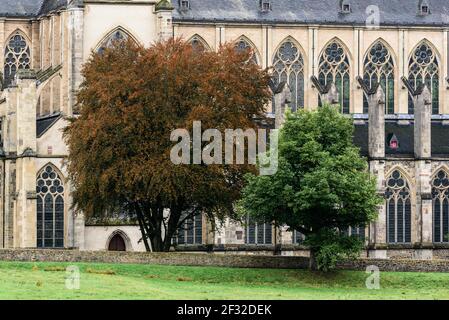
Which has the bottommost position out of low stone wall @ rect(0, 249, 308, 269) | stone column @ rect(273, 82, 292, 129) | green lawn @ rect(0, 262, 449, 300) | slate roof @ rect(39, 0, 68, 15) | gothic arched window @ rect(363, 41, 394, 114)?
green lawn @ rect(0, 262, 449, 300)

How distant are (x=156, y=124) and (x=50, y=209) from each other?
1448 centimetres

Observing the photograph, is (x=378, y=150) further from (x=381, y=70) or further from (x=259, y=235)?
(x=381, y=70)

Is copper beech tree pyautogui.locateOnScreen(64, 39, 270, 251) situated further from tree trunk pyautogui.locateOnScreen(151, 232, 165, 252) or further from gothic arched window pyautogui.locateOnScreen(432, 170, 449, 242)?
gothic arched window pyautogui.locateOnScreen(432, 170, 449, 242)

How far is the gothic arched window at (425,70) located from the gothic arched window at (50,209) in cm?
2788

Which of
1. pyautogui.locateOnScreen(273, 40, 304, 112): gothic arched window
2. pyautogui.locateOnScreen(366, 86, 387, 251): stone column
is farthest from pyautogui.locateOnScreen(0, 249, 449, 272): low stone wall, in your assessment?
pyautogui.locateOnScreen(273, 40, 304, 112): gothic arched window

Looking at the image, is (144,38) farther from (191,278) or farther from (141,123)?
(191,278)

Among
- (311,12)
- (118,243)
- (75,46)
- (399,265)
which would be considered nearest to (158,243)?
(118,243)

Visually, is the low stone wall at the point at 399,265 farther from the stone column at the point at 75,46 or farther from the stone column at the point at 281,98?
the stone column at the point at 75,46

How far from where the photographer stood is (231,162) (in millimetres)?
104250

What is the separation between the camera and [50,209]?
380ft

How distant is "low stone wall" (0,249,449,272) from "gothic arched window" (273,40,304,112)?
90.7ft

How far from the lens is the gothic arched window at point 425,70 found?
13038cm

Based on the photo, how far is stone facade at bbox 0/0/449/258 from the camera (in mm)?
116062

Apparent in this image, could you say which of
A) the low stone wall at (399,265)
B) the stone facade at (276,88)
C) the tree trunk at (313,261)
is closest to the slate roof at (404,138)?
the stone facade at (276,88)
